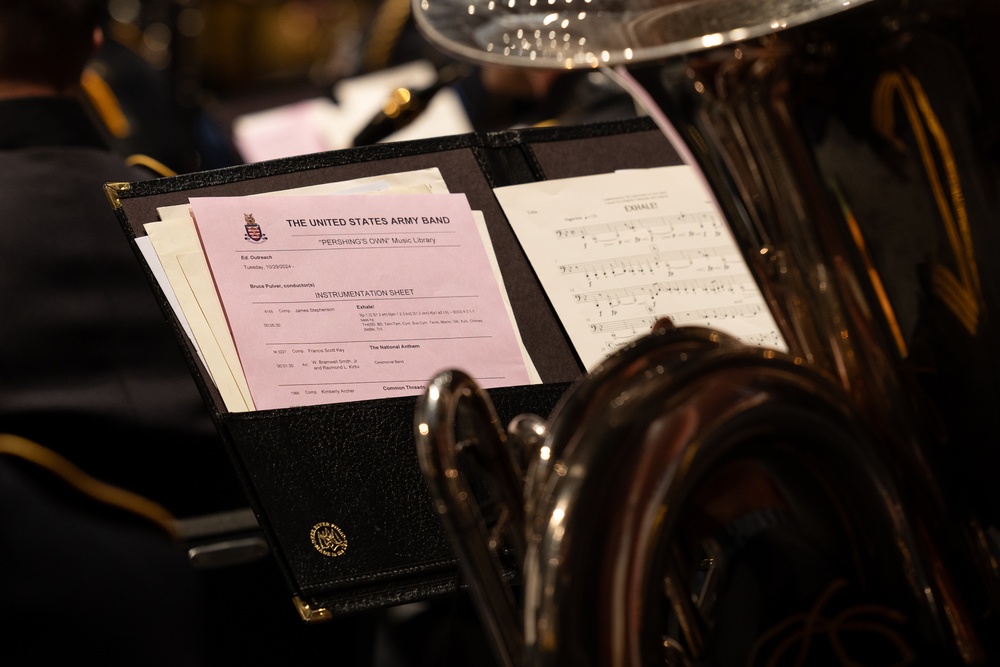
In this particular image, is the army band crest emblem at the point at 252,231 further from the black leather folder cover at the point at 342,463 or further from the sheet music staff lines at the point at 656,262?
the sheet music staff lines at the point at 656,262

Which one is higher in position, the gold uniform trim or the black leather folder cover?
the gold uniform trim

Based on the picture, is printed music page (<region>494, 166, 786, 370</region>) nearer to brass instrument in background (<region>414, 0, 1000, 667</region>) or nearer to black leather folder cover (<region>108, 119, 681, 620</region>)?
black leather folder cover (<region>108, 119, 681, 620</region>)

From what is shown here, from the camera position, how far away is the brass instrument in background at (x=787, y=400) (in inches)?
20.9

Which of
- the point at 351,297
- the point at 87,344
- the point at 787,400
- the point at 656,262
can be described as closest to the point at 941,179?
the point at 787,400

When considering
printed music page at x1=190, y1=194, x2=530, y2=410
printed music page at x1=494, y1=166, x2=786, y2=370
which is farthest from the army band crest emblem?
printed music page at x1=494, y1=166, x2=786, y2=370

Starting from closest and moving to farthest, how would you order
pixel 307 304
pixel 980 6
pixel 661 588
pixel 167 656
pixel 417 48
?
pixel 661 588
pixel 980 6
pixel 307 304
pixel 167 656
pixel 417 48

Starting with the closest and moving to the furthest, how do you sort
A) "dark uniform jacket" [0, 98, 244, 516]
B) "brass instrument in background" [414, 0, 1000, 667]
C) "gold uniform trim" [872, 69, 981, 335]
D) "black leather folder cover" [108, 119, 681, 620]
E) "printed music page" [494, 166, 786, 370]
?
"brass instrument in background" [414, 0, 1000, 667] < "gold uniform trim" [872, 69, 981, 335] < "black leather folder cover" [108, 119, 681, 620] < "printed music page" [494, 166, 786, 370] < "dark uniform jacket" [0, 98, 244, 516]

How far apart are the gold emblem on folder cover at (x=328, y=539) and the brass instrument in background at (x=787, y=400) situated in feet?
0.51

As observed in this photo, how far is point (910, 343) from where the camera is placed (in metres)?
0.67

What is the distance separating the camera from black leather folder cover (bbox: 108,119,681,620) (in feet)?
2.52

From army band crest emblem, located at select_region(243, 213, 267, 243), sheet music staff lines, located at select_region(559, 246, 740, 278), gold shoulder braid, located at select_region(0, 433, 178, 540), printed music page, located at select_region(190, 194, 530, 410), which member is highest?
army band crest emblem, located at select_region(243, 213, 267, 243)

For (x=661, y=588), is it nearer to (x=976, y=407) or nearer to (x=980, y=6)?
(x=976, y=407)

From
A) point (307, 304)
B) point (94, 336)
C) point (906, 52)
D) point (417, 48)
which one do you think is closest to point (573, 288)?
point (307, 304)

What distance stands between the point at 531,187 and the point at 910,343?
0.39 m
